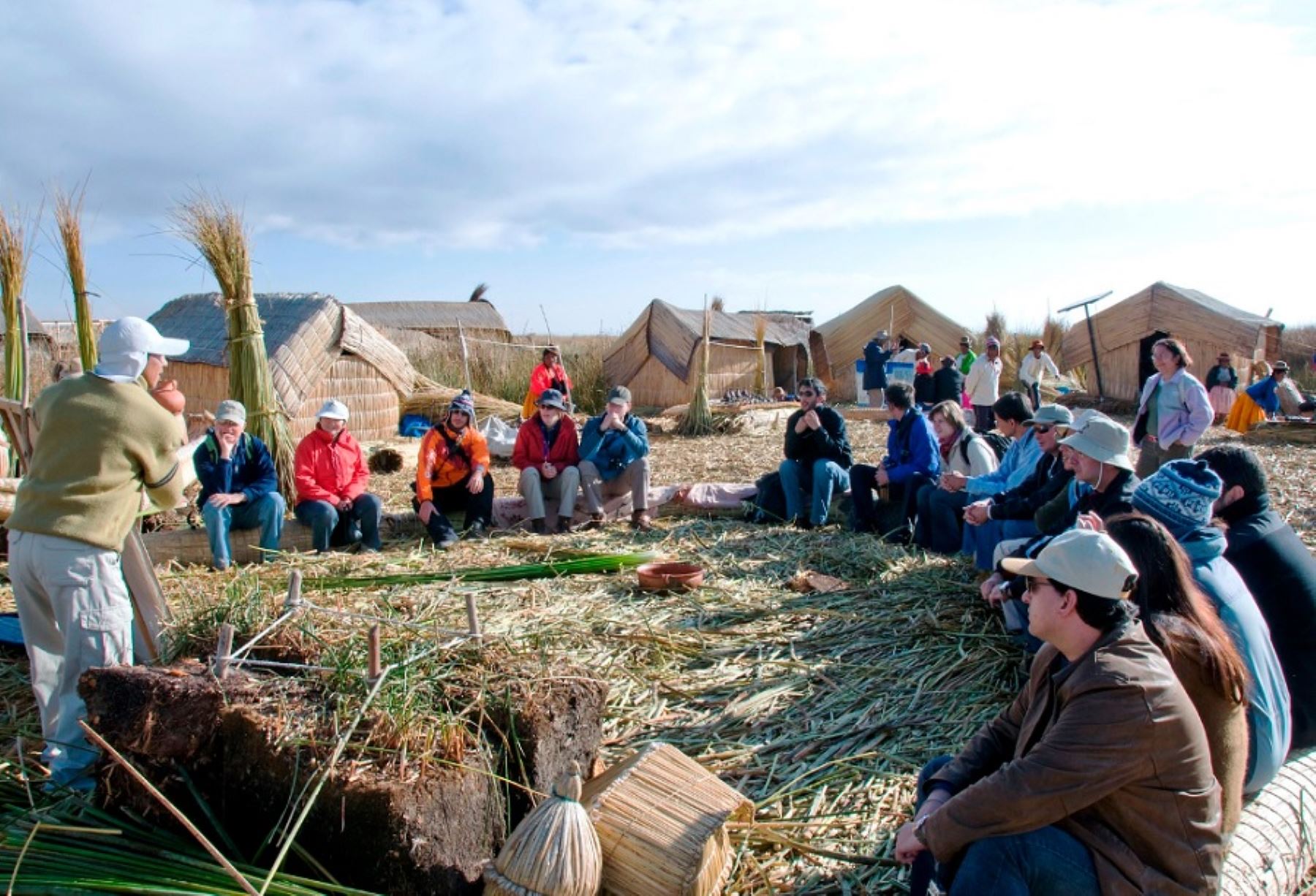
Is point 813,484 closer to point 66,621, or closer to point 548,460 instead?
point 548,460

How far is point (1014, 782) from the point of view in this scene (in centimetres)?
200

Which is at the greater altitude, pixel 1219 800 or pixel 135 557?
pixel 135 557

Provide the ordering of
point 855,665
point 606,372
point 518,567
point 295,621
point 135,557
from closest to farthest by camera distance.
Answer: point 295,621, point 135,557, point 855,665, point 518,567, point 606,372

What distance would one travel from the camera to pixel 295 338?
11.2 m

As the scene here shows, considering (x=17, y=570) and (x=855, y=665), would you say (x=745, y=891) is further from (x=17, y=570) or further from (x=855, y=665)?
(x=17, y=570)

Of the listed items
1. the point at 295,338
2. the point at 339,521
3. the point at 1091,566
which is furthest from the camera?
the point at 295,338

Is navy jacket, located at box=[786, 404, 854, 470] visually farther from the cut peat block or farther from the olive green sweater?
the olive green sweater

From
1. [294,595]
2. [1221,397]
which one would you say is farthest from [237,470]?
[1221,397]

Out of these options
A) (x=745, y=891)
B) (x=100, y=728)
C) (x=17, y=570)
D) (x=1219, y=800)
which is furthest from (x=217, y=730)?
(x=1219, y=800)

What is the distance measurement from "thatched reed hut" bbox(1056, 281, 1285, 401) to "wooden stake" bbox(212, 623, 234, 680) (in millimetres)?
17818

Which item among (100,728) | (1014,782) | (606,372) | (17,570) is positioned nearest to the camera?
(1014,782)

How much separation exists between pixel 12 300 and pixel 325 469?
2103 mm

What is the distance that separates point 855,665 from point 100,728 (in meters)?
2.77

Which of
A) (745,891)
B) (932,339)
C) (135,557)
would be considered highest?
(932,339)
